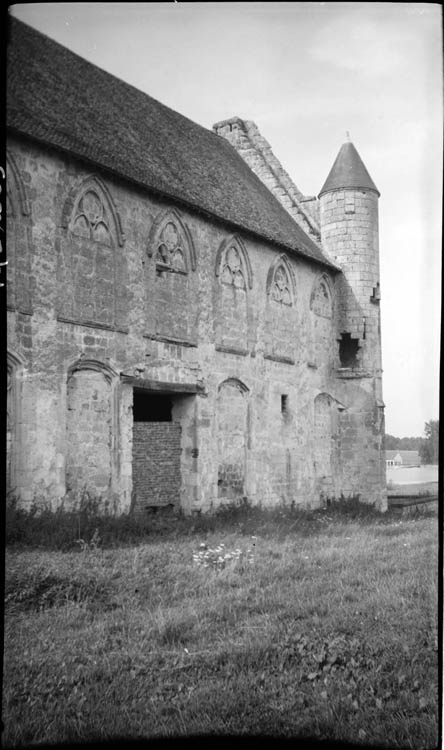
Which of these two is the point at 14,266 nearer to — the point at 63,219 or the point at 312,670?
the point at 63,219

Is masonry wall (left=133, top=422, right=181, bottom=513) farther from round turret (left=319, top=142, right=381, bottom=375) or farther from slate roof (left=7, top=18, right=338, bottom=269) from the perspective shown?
round turret (left=319, top=142, right=381, bottom=375)

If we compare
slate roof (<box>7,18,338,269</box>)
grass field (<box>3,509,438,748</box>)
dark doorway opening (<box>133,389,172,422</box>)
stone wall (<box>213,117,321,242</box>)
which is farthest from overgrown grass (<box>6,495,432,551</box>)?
stone wall (<box>213,117,321,242</box>)

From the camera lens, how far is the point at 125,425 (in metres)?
11.6

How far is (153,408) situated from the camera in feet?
45.3

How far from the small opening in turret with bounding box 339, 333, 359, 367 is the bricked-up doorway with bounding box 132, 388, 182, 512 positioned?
584 cm

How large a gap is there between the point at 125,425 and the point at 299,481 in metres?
4.62

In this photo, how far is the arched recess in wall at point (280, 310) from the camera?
582 inches

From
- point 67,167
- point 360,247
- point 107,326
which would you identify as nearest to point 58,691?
point 107,326

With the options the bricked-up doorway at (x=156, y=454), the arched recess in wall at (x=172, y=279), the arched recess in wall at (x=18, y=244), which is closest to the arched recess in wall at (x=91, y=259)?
the arched recess in wall at (x=18, y=244)

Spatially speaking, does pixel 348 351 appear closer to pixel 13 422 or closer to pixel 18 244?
pixel 18 244

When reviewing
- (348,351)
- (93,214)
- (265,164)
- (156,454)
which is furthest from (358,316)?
(93,214)

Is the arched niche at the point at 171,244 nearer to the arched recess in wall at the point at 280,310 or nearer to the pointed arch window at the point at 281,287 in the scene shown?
the arched recess in wall at the point at 280,310

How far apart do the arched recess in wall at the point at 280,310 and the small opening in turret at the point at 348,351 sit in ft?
8.22

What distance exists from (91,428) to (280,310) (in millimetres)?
5802
